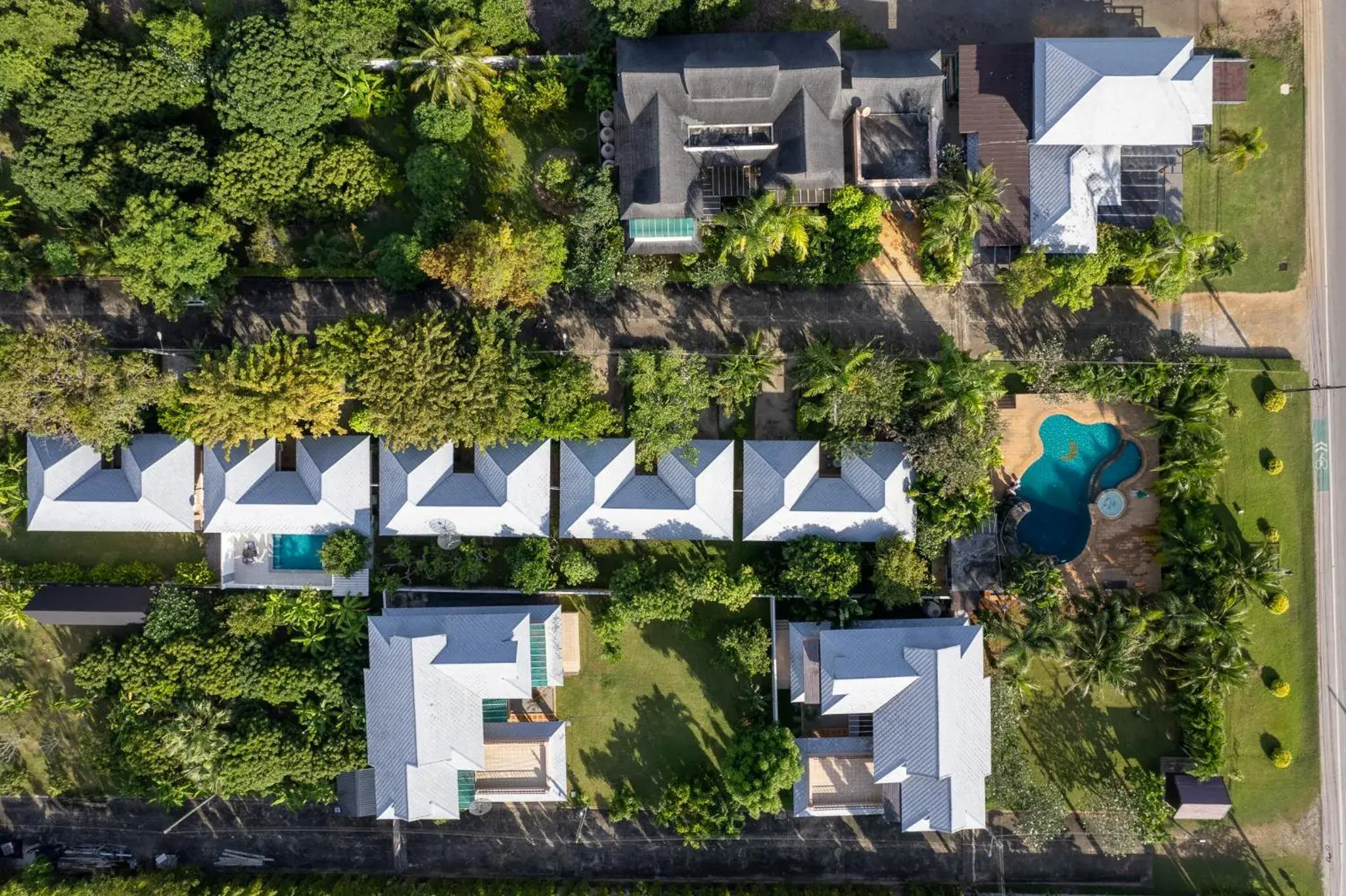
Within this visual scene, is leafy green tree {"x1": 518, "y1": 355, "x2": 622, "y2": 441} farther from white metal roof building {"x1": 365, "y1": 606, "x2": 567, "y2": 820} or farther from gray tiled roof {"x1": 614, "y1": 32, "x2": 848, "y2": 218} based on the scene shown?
white metal roof building {"x1": 365, "y1": 606, "x2": 567, "y2": 820}

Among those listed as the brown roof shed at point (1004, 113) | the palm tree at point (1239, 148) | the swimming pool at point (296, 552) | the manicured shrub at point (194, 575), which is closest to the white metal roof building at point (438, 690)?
the swimming pool at point (296, 552)

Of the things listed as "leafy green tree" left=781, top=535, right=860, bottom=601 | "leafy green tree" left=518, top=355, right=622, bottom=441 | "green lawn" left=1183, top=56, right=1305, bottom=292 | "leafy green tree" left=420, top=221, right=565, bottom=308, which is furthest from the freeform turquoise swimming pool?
"leafy green tree" left=420, top=221, right=565, bottom=308

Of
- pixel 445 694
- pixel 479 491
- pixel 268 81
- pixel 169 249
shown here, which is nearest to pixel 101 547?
pixel 169 249

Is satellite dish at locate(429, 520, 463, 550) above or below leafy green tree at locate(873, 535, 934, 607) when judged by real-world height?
above

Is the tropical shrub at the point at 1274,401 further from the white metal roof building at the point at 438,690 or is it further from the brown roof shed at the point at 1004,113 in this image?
the white metal roof building at the point at 438,690

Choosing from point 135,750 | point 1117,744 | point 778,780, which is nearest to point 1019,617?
point 1117,744

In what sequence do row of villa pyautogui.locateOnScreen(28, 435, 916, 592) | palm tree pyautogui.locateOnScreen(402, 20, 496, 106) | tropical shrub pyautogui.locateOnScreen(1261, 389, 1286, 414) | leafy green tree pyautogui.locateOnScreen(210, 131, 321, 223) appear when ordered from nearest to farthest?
1. palm tree pyautogui.locateOnScreen(402, 20, 496, 106)
2. leafy green tree pyautogui.locateOnScreen(210, 131, 321, 223)
3. row of villa pyautogui.locateOnScreen(28, 435, 916, 592)
4. tropical shrub pyautogui.locateOnScreen(1261, 389, 1286, 414)

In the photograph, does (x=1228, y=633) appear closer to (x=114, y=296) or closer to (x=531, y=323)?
(x=531, y=323)
